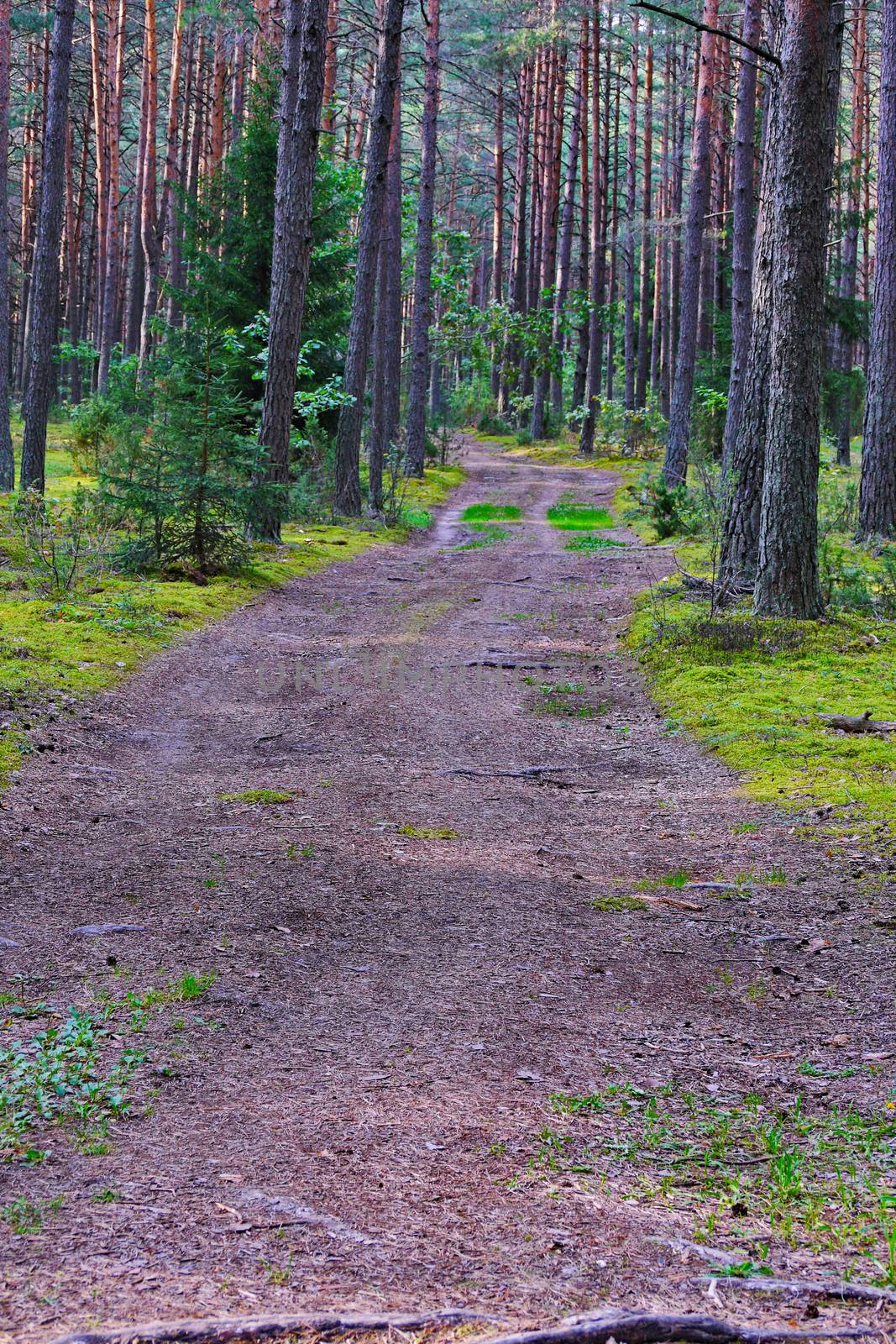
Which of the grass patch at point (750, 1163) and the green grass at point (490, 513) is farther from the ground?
the green grass at point (490, 513)

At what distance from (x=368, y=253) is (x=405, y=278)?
3153 cm

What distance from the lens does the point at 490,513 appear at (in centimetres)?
2272

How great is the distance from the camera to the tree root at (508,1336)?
2.23 m

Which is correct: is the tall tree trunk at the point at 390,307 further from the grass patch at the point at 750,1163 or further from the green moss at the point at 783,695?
the grass patch at the point at 750,1163

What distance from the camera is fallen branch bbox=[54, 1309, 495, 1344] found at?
87.0 inches

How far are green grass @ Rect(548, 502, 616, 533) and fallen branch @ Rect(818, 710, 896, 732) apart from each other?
1310cm

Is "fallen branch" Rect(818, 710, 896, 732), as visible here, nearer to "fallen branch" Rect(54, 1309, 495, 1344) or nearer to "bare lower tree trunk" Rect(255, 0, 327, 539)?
"fallen branch" Rect(54, 1309, 495, 1344)

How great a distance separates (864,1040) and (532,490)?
24.2 metres

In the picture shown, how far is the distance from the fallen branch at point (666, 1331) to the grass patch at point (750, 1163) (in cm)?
29

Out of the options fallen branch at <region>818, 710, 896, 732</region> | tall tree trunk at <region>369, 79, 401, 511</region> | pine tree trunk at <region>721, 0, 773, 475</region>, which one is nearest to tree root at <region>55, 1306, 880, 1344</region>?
fallen branch at <region>818, 710, 896, 732</region>

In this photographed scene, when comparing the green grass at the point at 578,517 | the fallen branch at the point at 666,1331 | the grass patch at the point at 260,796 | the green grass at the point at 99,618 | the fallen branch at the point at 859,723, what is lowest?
the fallen branch at the point at 666,1331

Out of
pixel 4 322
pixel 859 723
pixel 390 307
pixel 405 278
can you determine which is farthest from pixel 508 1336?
pixel 405 278

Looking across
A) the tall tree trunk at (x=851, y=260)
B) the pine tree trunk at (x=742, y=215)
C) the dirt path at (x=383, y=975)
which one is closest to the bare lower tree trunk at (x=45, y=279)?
the dirt path at (x=383, y=975)

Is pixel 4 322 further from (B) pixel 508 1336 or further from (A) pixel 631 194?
(A) pixel 631 194
